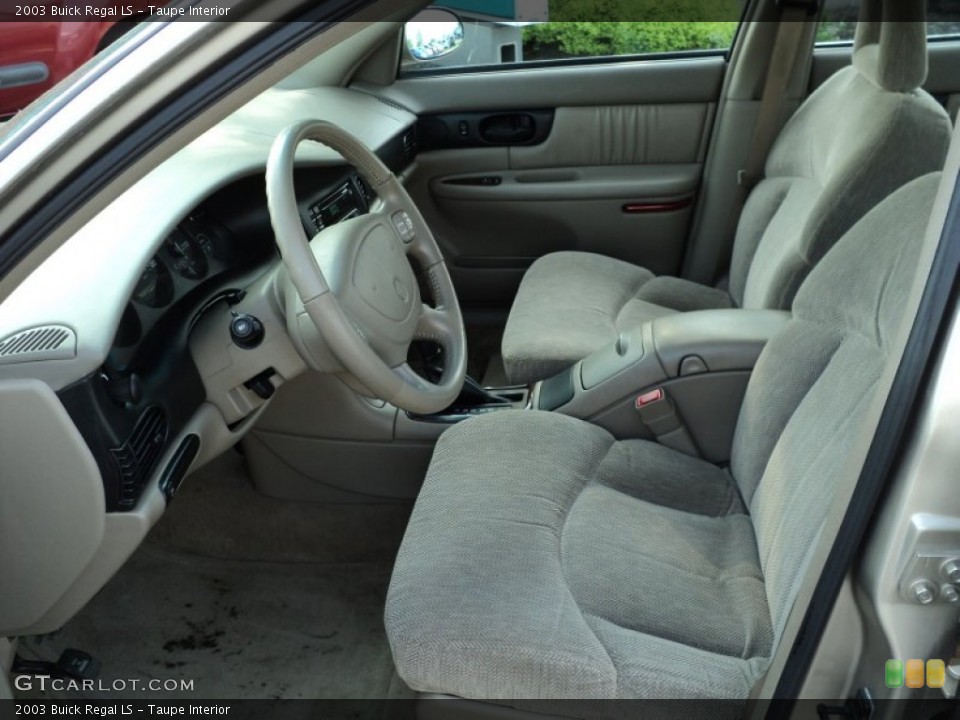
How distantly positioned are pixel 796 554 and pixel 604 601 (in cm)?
27

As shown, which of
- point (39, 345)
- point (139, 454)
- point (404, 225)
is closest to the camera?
point (39, 345)

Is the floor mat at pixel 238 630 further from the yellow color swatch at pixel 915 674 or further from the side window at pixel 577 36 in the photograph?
the side window at pixel 577 36

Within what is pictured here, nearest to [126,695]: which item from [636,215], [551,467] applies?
[551,467]

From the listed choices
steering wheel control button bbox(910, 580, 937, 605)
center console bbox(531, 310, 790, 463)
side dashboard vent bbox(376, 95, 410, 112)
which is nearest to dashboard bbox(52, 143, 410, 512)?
center console bbox(531, 310, 790, 463)

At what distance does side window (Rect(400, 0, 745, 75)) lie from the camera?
9.33ft

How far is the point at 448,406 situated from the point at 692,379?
473mm

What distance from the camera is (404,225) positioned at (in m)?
1.95

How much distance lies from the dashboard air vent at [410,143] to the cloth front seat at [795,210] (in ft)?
1.76

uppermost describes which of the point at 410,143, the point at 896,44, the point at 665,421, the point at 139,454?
the point at 896,44

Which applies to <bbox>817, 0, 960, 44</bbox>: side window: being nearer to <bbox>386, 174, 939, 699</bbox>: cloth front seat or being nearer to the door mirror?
the door mirror

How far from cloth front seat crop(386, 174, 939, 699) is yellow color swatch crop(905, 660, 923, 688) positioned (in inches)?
9.5

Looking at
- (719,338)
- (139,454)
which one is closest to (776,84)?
(719,338)

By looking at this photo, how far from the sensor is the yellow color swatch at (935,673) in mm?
1058

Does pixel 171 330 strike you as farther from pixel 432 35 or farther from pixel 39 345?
pixel 432 35
